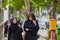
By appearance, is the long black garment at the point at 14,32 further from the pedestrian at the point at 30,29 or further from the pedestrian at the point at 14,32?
the pedestrian at the point at 30,29

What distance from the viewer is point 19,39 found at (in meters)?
11.8

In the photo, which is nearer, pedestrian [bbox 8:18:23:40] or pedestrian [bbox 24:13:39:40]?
pedestrian [bbox 24:13:39:40]

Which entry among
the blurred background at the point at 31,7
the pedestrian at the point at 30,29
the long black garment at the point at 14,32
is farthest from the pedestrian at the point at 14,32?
the blurred background at the point at 31,7

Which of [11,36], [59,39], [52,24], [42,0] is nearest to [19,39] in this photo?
[11,36]

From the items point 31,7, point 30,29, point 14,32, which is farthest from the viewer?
point 31,7

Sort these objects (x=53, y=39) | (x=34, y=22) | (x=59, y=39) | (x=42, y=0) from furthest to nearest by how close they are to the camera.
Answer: (x=42, y=0) < (x=59, y=39) < (x=53, y=39) < (x=34, y=22)

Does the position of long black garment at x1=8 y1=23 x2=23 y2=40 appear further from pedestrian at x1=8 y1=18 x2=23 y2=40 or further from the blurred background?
the blurred background

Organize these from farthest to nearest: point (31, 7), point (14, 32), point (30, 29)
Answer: point (31, 7) < point (14, 32) < point (30, 29)

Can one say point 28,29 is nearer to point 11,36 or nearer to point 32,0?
point 11,36

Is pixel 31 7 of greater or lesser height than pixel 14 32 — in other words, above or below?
above

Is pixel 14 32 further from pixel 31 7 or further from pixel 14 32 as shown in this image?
pixel 31 7

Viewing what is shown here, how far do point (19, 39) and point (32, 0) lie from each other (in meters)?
15.5

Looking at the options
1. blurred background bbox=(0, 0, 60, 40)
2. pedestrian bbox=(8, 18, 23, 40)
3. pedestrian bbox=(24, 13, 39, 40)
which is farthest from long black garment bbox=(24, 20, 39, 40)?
blurred background bbox=(0, 0, 60, 40)

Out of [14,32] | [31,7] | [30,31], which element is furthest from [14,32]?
[31,7]
